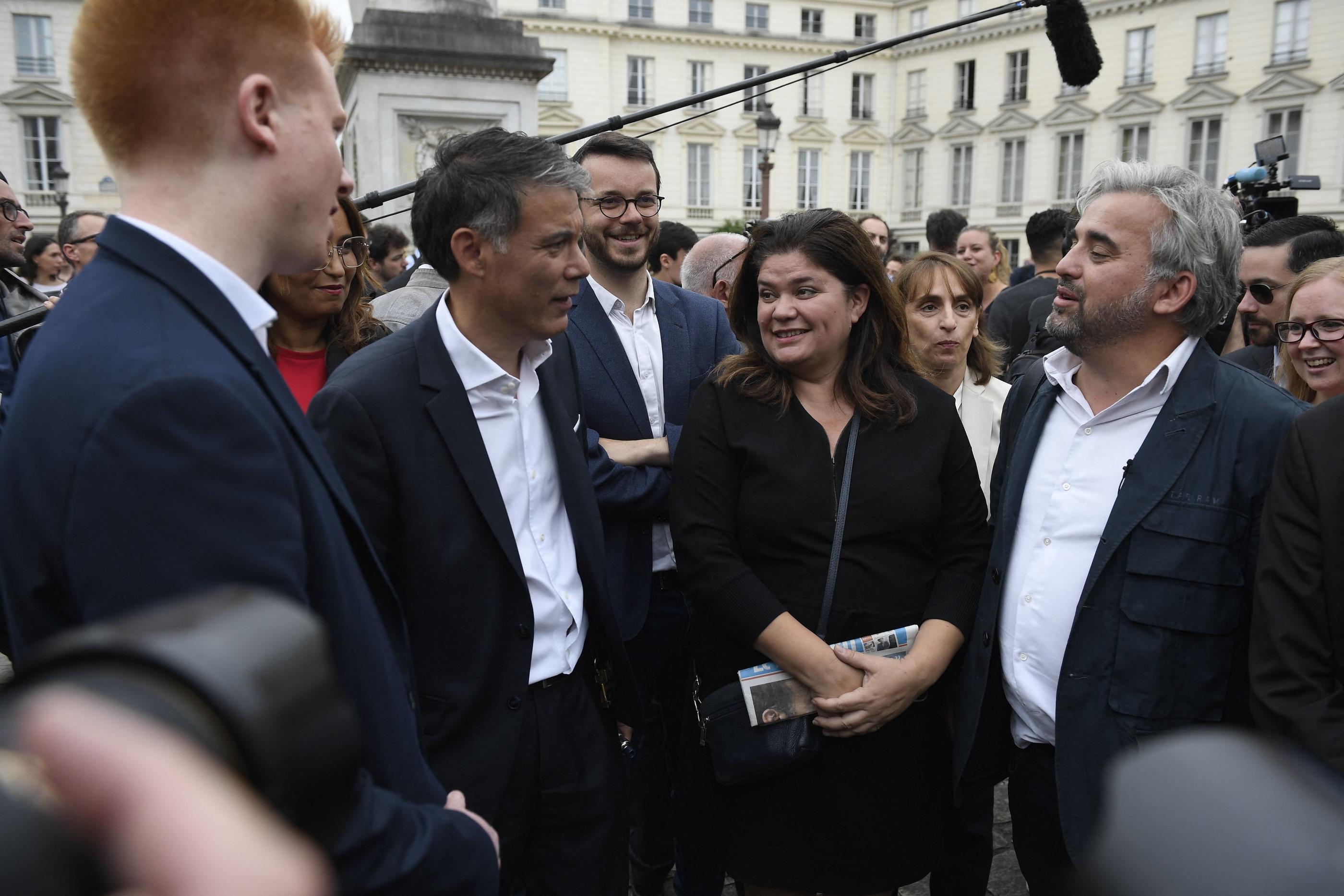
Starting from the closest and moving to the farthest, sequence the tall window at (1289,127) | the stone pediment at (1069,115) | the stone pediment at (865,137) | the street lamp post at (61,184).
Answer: the street lamp post at (61,184) → the tall window at (1289,127) → the stone pediment at (1069,115) → the stone pediment at (865,137)

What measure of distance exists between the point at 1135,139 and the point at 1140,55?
133 inches

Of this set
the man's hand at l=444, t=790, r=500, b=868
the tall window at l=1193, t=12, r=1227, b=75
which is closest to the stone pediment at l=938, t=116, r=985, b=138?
the tall window at l=1193, t=12, r=1227, b=75

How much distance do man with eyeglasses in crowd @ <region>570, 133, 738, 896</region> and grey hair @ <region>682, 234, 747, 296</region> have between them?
5.06 feet

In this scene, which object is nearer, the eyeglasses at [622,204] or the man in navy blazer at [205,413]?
the man in navy blazer at [205,413]

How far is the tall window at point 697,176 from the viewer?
146ft

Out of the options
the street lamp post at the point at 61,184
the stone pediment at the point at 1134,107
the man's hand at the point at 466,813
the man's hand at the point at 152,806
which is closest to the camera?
the man's hand at the point at 152,806

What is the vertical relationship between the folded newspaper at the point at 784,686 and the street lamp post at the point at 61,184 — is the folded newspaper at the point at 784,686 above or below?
below

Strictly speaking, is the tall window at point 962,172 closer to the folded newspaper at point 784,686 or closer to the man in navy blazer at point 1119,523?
the man in navy blazer at point 1119,523

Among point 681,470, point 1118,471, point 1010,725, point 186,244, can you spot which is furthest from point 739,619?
point 186,244

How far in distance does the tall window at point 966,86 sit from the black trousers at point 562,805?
46139 millimetres

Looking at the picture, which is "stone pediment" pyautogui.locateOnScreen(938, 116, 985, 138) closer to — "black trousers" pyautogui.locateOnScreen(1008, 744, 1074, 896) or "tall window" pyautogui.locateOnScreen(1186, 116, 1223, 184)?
"tall window" pyautogui.locateOnScreen(1186, 116, 1223, 184)

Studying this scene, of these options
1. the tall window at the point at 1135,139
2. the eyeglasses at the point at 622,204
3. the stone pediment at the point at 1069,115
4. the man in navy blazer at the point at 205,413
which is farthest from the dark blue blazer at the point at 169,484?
the stone pediment at the point at 1069,115

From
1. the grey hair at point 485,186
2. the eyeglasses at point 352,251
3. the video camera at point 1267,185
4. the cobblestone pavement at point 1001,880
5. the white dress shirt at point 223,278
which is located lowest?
the cobblestone pavement at point 1001,880

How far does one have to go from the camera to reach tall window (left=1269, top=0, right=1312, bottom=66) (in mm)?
32969
